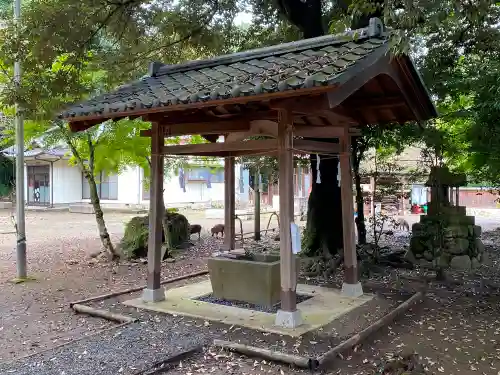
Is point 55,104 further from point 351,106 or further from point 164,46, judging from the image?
point 351,106

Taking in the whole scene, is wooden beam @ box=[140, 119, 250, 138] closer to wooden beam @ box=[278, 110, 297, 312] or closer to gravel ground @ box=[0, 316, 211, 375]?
wooden beam @ box=[278, 110, 297, 312]

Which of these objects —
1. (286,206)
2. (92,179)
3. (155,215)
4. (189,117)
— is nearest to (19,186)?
(92,179)

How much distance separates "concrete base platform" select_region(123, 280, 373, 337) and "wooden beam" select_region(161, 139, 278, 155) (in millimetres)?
2101

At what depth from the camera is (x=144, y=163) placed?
1193cm

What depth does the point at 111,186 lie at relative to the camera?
1040 inches

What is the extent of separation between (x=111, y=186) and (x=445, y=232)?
20.5 m

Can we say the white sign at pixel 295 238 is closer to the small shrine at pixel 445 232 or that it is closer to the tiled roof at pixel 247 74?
the tiled roof at pixel 247 74

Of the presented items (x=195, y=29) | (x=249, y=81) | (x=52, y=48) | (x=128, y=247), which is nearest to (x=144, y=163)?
(x=128, y=247)

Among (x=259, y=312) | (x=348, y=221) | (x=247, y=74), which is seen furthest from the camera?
(x=348, y=221)

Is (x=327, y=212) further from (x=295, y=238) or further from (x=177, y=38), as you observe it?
(x=177, y=38)

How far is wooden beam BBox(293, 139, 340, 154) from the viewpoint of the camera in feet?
19.2

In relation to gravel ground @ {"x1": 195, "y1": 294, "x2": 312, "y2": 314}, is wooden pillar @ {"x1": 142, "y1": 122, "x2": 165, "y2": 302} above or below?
above

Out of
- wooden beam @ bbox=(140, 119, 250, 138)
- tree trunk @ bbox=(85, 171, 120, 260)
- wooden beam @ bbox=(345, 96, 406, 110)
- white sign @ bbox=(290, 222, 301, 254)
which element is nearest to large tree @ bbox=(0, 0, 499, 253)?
wooden beam @ bbox=(345, 96, 406, 110)

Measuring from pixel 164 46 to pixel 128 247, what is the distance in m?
4.72
